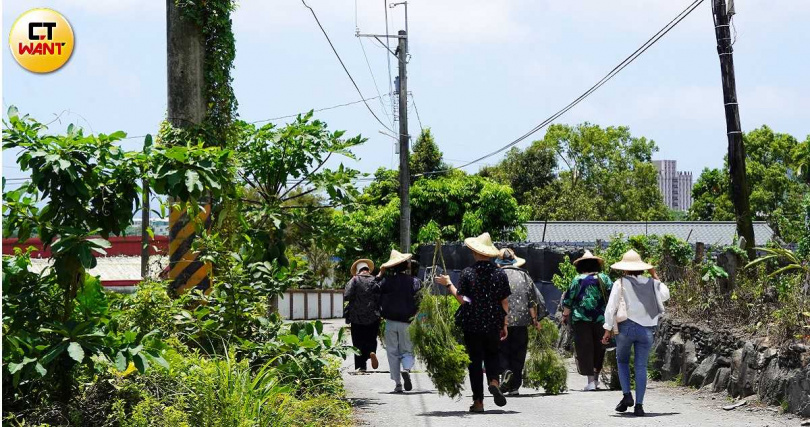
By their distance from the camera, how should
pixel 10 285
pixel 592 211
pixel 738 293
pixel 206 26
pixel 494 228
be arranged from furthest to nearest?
1. pixel 592 211
2. pixel 494 228
3. pixel 738 293
4. pixel 206 26
5. pixel 10 285

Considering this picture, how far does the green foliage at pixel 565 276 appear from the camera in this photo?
1888cm

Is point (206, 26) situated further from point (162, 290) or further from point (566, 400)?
point (566, 400)

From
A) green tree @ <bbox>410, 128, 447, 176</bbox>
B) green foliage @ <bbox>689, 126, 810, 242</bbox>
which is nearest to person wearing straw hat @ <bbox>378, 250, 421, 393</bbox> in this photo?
green tree @ <bbox>410, 128, 447, 176</bbox>

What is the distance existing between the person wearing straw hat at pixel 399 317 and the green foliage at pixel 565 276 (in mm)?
5618

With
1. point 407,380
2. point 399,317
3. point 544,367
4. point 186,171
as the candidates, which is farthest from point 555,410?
point 186,171

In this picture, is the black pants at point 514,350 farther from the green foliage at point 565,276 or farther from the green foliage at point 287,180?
the green foliage at point 565,276

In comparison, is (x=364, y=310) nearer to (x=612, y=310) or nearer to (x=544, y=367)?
(x=544, y=367)

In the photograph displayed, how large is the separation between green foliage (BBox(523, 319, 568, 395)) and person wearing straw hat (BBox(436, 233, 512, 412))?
220 cm

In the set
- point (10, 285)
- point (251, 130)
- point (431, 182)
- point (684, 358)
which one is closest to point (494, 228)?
point (431, 182)

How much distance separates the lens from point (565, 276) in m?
19.1

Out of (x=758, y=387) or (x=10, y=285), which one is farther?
(x=758, y=387)

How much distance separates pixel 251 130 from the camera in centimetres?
1234

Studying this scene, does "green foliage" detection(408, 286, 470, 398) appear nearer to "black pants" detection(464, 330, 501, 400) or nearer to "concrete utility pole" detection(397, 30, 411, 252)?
"black pants" detection(464, 330, 501, 400)

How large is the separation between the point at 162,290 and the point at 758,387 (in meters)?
6.22
